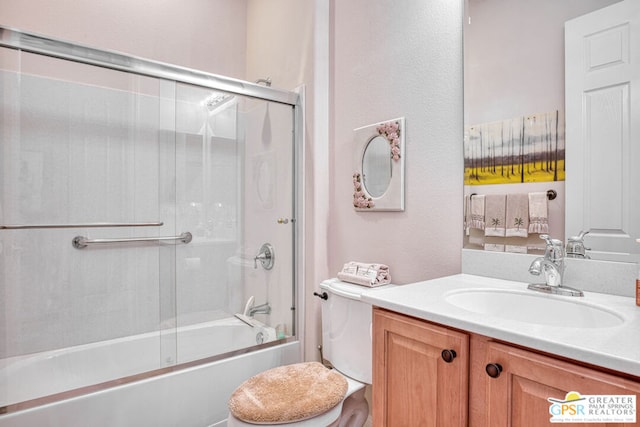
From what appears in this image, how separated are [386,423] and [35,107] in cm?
220

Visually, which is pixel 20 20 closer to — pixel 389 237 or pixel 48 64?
pixel 48 64

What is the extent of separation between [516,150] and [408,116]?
0.50 meters

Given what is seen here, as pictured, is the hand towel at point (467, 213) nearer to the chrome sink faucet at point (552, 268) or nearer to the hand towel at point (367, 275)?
the chrome sink faucet at point (552, 268)

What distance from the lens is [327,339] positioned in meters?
1.69

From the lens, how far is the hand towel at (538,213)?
1.17 m

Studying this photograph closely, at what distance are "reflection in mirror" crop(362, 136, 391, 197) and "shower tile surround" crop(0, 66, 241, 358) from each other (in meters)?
0.88

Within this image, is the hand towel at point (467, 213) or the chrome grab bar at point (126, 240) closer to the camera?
the hand towel at point (467, 213)

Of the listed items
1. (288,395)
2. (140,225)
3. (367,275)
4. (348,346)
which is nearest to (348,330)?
(348,346)

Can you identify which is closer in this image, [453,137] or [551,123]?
[551,123]

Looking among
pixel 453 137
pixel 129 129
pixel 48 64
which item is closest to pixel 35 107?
pixel 48 64

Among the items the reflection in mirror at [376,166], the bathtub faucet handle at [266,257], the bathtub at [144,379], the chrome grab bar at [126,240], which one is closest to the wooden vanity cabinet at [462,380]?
the reflection in mirror at [376,166]

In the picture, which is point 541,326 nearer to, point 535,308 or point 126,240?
point 535,308

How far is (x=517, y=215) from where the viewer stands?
1238mm

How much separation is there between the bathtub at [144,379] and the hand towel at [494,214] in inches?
54.5
